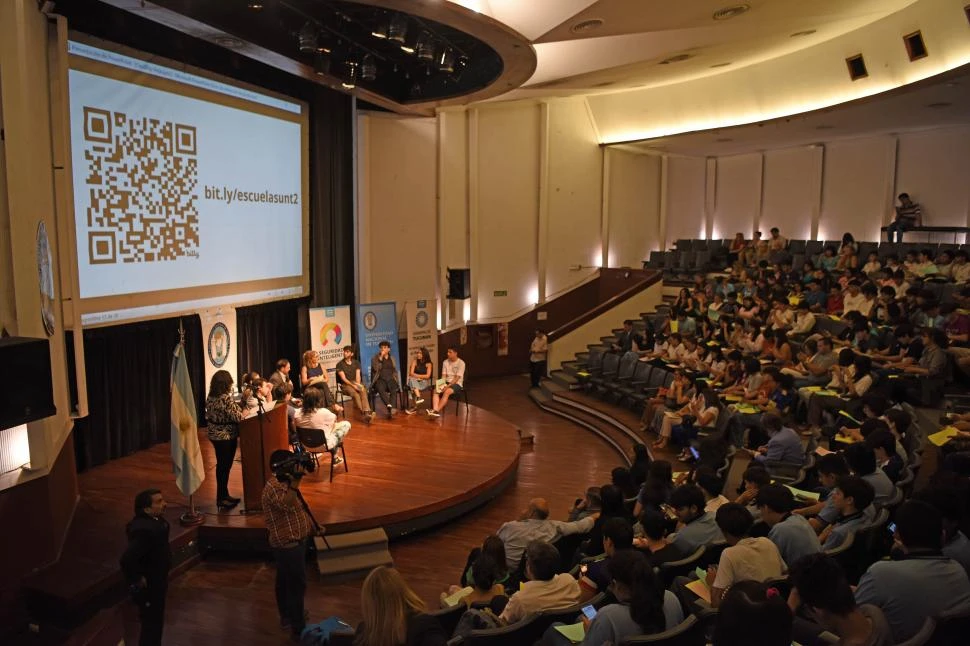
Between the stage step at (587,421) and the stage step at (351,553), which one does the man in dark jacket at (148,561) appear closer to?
the stage step at (351,553)

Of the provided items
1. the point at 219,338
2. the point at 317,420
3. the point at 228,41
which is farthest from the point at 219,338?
the point at 228,41

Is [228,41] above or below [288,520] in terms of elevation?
above

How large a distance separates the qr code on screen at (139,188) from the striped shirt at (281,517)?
140 inches

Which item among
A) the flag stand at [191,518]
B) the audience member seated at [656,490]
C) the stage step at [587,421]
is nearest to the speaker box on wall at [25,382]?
the flag stand at [191,518]

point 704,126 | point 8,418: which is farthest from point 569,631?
point 704,126

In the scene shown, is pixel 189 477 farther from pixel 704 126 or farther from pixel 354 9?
pixel 704 126

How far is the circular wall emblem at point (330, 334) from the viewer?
9.97 m

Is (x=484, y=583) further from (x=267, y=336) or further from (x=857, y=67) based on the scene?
(x=857, y=67)

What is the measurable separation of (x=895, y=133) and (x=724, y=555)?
1202cm

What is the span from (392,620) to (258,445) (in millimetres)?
3635

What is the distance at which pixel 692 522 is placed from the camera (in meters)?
3.96

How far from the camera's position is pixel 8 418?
386cm

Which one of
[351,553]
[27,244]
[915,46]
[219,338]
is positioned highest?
[915,46]

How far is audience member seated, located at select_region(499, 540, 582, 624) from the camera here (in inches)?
131
